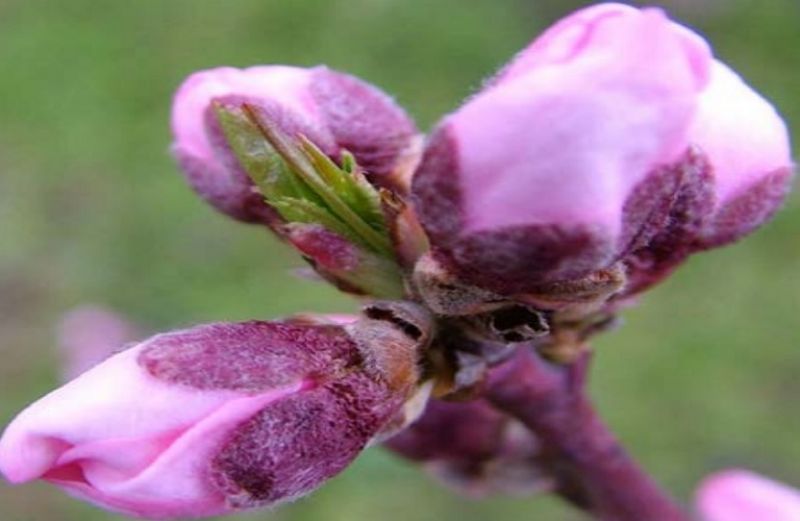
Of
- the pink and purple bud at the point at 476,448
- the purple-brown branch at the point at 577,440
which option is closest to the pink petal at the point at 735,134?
the purple-brown branch at the point at 577,440

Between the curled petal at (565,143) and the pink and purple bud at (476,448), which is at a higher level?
the curled petal at (565,143)

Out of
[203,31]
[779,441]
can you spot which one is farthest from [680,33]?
[203,31]

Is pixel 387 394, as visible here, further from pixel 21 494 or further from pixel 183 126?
pixel 21 494

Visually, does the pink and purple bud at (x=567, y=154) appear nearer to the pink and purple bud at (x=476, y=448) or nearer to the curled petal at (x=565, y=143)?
the curled petal at (x=565, y=143)

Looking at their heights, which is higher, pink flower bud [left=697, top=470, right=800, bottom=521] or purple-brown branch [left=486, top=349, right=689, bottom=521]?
purple-brown branch [left=486, top=349, right=689, bottom=521]

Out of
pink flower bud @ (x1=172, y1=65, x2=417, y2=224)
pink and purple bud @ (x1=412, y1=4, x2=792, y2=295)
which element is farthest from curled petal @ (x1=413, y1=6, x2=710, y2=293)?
pink flower bud @ (x1=172, y1=65, x2=417, y2=224)

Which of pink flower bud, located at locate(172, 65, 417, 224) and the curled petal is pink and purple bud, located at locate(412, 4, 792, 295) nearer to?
the curled petal

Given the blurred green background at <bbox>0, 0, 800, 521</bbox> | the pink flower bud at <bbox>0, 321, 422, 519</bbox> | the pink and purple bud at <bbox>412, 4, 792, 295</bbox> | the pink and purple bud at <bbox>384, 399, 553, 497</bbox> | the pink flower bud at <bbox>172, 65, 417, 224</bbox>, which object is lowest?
the blurred green background at <bbox>0, 0, 800, 521</bbox>
